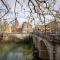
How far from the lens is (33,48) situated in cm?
1922

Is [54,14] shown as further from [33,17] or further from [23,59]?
[23,59]

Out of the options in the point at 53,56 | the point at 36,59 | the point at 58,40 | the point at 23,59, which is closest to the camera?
the point at 58,40

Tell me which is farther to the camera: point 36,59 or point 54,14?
point 36,59

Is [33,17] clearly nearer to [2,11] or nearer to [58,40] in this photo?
[2,11]

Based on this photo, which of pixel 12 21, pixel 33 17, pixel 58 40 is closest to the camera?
pixel 33 17

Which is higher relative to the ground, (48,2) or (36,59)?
(48,2)

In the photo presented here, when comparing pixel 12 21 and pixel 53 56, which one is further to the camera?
pixel 53 56

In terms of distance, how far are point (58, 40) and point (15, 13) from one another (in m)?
4.23

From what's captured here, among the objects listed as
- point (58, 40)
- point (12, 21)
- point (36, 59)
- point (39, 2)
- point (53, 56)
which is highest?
point (39, 2)

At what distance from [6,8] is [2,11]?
0.33 metres

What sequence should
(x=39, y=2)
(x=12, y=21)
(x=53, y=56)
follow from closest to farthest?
(x=39, y=2), (x=12, y=21), (x=53, y=56)

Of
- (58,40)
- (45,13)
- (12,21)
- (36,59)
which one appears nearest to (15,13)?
(12,21)

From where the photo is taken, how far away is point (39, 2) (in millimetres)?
3857

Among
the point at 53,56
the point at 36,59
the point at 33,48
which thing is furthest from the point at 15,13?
the point at 33,48
